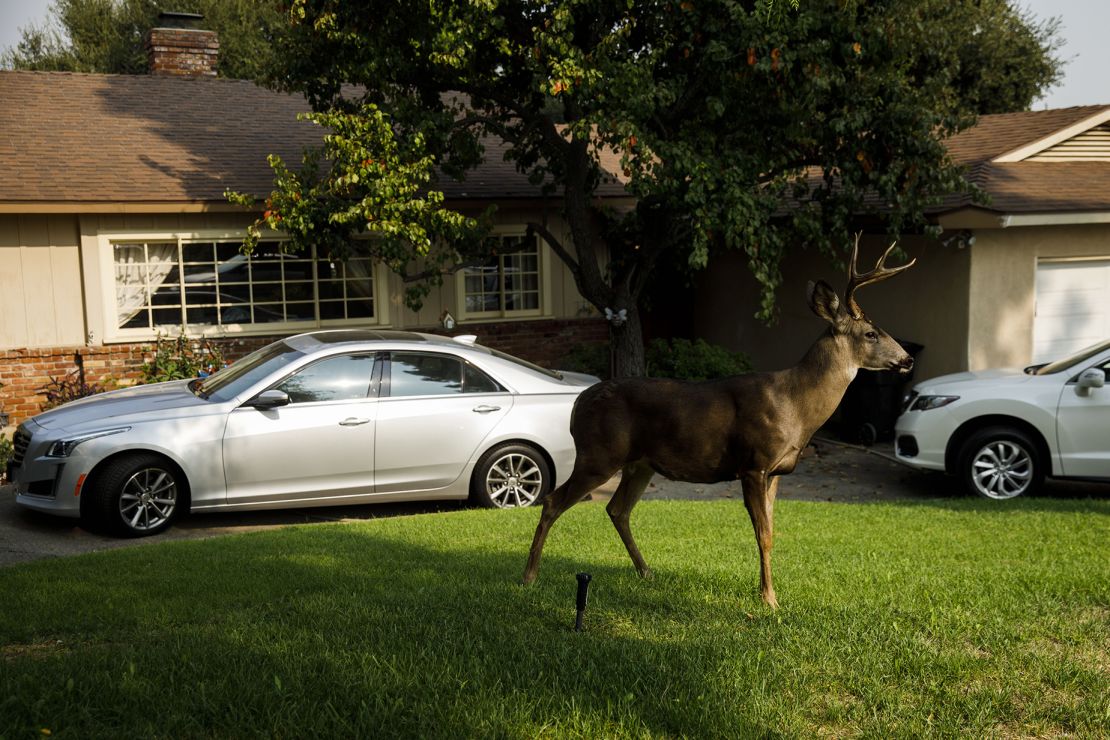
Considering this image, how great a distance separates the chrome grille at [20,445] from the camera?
380 inches

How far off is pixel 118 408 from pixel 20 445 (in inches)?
35.5

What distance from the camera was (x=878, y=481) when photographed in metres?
12.8

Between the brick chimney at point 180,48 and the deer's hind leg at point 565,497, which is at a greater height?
the brick chimney at point 180,48

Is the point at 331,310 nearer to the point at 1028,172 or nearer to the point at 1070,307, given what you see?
the point at 1028,172

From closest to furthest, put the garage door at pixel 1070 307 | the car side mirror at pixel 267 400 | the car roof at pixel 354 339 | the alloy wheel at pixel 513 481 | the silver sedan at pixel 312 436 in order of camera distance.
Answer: the silver sedan at pixel 312 436
the car side mirror at pixel 267 400
the car roof at pixel 354 339
the alloy wheel at pixel 513 481
the garage door at pixel 1070 307

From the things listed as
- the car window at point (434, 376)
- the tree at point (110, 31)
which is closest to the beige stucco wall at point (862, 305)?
the car window at point (434, 376)

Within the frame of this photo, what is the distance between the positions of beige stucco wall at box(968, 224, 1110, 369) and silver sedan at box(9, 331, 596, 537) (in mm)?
6091

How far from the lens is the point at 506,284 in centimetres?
1739

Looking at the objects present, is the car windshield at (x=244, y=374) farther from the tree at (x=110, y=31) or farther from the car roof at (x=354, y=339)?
the tree at (x=110, y=31)

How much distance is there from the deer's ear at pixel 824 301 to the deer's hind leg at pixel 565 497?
1.39 metres

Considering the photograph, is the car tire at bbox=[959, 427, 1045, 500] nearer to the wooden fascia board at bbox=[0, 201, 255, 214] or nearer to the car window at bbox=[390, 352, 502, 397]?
the car window at bbox=[390, 352, 502, 397]

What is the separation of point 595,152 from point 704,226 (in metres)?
2.36

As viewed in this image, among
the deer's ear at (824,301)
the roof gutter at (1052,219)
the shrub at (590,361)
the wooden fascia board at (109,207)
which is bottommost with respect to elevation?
the shrub at (590,361)

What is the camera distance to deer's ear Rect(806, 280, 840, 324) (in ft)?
19.9
